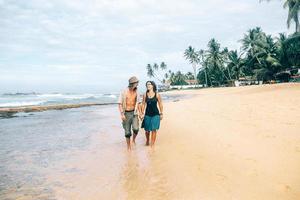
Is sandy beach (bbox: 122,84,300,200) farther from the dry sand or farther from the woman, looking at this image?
the woman

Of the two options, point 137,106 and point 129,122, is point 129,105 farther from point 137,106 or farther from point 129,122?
point 129,122

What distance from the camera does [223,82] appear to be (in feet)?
247

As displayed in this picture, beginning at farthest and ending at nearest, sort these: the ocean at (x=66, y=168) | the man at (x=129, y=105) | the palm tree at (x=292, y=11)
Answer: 1. the palm tree at (x=292, y=11)
2. the man at (x=129, y=105)
3. the ocean at (x=66, y=168)

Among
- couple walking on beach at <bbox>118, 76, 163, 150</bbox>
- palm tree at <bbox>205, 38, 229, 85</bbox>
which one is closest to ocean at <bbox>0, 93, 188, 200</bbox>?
couple walking on beach at <bbox>118, 76, 163, 150</bbox>

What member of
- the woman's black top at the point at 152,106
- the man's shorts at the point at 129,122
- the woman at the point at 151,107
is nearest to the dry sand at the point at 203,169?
the man's shorts at the point at 129,122

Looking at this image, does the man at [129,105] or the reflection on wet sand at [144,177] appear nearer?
the reflection on wet sand at [144,177]

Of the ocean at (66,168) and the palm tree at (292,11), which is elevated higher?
the palm tree at (292,11)

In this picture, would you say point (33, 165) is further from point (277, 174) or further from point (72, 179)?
point (277, 174)

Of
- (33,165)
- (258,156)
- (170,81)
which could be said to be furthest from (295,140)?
(170,81)

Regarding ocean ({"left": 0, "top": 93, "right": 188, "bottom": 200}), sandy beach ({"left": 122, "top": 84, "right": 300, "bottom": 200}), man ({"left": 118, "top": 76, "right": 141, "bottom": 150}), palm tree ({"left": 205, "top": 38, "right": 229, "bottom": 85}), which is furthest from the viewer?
palm tree ({"left": 205, "top": 38, "right": 229, "bottom": 85})

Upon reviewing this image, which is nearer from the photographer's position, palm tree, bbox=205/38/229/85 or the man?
the man

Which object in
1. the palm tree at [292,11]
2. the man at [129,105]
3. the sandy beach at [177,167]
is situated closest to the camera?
the sandy beach at [177,167]

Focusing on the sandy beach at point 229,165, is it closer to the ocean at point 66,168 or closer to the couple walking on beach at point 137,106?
the ocean at point 66,168

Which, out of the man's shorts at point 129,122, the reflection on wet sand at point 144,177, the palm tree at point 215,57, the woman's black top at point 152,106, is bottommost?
the reflection on wet sand at point 144,177
